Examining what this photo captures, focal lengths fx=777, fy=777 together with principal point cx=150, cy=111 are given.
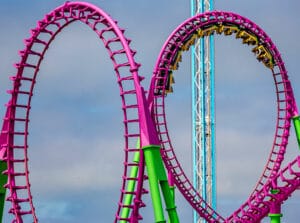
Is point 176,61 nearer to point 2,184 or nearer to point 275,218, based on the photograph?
point 275,218

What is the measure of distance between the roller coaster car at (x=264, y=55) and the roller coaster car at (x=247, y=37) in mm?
311

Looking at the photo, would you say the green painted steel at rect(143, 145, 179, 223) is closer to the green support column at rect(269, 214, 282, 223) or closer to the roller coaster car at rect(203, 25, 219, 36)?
the green support column at rect(269, 214, 282, 223)

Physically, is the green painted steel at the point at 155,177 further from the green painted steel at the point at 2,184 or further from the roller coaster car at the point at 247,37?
the roller coaster car at the point at 247,37

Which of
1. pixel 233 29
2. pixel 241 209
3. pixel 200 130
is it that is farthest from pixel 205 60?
pixel 241 209

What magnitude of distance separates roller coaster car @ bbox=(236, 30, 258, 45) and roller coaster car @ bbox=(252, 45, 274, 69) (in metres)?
0.31

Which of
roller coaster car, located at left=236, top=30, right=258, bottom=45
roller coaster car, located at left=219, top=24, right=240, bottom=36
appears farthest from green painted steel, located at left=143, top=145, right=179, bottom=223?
roller coaster car, located at left=236, top=30, right=258, bottom=45

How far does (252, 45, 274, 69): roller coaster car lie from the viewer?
23.7m

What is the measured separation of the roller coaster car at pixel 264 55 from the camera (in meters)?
23.7

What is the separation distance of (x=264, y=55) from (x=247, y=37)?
96 cm

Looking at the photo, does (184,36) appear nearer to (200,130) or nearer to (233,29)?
(233,29)

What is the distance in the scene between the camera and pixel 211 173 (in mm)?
27047

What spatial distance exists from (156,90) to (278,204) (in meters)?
4.84

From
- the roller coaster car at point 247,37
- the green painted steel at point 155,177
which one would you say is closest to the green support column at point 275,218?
the green painted steel at point 155,177

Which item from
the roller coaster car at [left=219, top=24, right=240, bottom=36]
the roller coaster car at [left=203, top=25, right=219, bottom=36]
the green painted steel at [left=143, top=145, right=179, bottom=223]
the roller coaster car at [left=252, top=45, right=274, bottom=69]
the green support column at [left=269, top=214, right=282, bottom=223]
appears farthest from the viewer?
the roller coaster car at [left=252, top=45, right=274, bottom=69]
